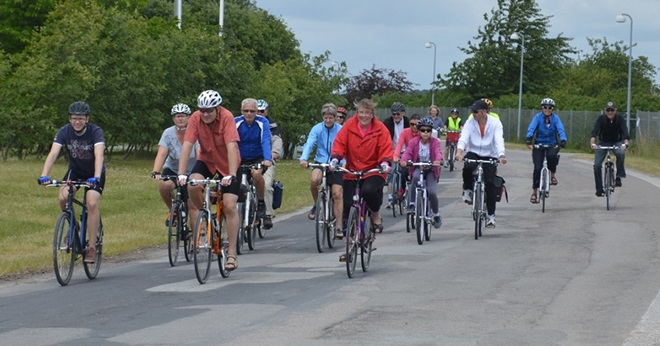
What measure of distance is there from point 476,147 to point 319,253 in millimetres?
3413

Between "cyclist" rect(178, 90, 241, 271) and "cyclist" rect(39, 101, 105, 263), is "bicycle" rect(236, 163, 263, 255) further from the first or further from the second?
"cyclist" rect(39, 101, 105, 263)

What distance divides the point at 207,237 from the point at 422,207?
527cm

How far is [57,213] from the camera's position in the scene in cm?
2334

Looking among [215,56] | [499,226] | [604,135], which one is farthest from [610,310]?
[215,56]

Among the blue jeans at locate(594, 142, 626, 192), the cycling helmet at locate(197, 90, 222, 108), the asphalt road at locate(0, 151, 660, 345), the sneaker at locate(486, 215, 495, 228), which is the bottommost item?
the asphalt road at locate(0, 151, 660, 345)

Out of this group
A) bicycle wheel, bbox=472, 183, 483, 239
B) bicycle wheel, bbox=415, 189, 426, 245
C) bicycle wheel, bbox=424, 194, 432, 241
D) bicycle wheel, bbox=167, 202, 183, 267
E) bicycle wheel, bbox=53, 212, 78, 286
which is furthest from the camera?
bicycle wheel, bbox=472, 183, 483, 239

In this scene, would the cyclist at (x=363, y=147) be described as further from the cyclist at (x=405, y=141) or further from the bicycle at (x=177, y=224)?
the cyclist at (x=405, y=141)

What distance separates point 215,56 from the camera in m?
47.3

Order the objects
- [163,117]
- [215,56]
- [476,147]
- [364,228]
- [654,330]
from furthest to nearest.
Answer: [215,56] → [163,117] → [476,147] → [364,228] → [654,330]

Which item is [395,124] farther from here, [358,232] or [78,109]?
[78,109]

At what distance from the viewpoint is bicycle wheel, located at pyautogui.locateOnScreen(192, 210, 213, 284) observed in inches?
523

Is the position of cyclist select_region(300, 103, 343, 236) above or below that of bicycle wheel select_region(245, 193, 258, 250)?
above

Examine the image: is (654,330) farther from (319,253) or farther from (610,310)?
(319,253)

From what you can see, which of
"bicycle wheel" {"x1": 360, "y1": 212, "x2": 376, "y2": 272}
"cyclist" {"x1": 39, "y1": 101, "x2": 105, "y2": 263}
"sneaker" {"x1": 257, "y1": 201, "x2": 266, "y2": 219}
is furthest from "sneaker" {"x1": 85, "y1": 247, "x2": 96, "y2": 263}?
"sneaker" {"x1": 257, "y1": 201, "x2": 266, "y2": 219}
